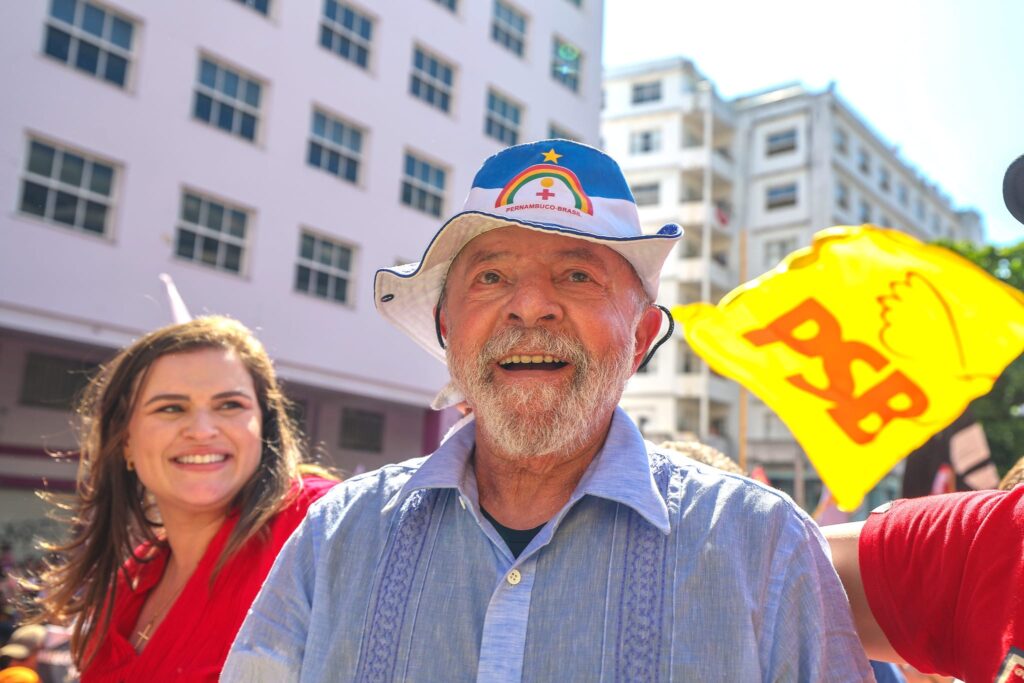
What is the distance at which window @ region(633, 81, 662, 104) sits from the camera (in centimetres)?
3659

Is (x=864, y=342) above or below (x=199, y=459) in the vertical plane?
above

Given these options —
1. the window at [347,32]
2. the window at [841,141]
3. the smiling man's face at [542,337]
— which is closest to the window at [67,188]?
the window at [347,32]

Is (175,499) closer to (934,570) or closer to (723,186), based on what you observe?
Answer: (934,570)

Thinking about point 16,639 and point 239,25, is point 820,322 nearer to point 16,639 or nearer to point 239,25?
point 16,639

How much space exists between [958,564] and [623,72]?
3776 centimetres

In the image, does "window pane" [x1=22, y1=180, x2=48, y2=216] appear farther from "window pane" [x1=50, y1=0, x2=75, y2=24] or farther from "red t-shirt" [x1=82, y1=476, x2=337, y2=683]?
"red t-shirt" [x1=82, y1=476, x2=337, y2=683]

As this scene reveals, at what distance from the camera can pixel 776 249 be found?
36.9 meters

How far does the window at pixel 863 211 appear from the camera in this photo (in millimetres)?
38094

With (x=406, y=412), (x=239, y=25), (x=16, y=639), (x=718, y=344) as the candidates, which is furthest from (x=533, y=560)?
(x=406, y=412)

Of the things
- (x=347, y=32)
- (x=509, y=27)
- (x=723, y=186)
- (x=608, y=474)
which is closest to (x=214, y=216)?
(x=347, y=32)

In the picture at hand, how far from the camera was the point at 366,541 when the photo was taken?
76.4 inches

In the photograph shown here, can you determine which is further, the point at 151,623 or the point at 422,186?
the point at 422,186

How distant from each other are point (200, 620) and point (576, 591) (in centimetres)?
151

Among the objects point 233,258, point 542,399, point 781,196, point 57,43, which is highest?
point 781,196
